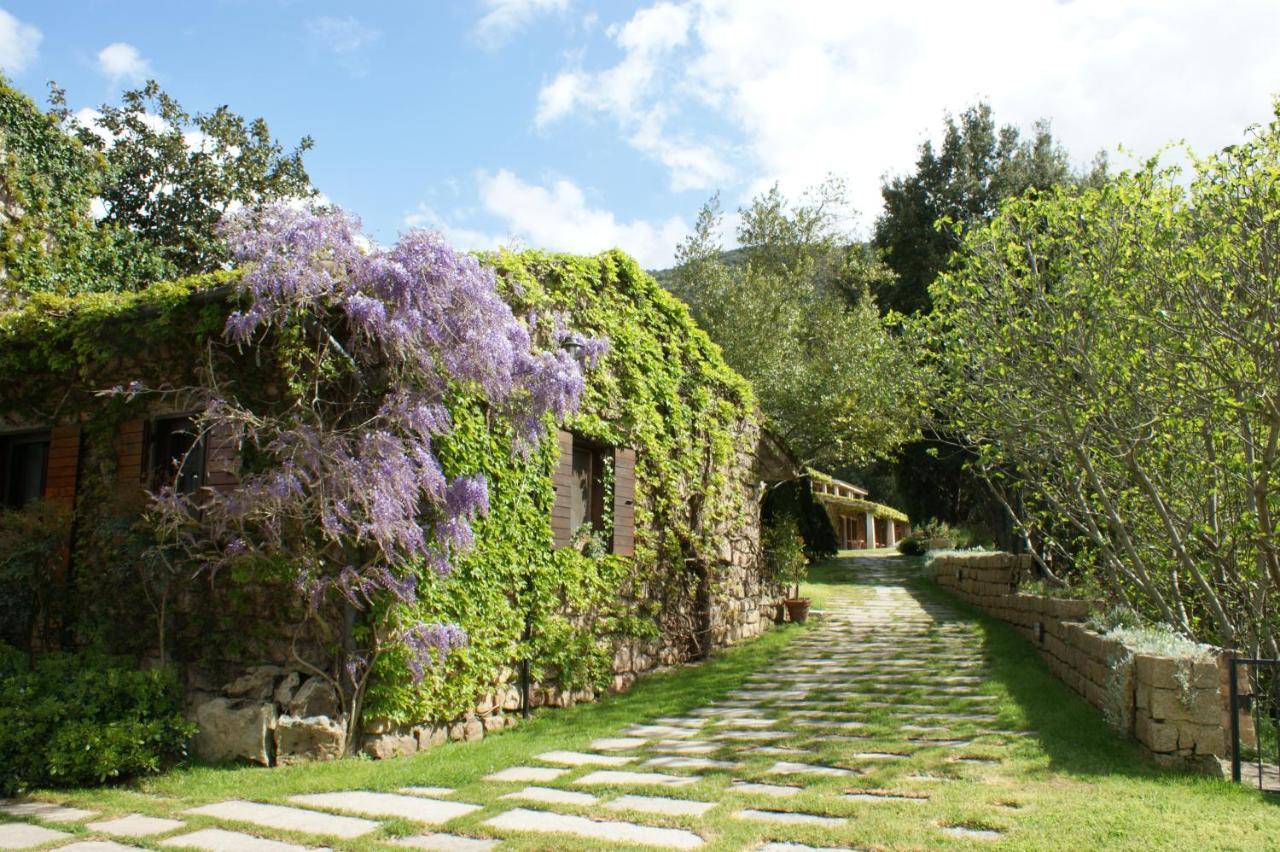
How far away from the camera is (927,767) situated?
18.8 feet

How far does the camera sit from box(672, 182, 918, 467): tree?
20.4 m

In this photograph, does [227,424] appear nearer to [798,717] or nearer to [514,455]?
[514,455]

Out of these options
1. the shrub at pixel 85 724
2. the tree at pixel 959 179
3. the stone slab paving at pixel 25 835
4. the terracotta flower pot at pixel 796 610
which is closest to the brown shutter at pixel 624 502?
the shrub at pixel 85 724

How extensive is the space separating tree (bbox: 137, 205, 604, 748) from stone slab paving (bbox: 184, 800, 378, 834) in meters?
1.36

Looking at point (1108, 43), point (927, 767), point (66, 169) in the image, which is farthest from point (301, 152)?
point (927, 767)

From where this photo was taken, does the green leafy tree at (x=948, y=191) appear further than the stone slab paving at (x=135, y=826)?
Yes

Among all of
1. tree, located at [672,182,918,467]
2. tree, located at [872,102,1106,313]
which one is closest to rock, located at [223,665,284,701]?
tree, located at [672,182,918,467]

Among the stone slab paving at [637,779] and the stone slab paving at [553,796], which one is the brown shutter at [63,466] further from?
the stone slab paving at [637,779]

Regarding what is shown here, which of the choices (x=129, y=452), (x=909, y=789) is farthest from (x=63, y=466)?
(x=909, y=789)

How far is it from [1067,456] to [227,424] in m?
7.55

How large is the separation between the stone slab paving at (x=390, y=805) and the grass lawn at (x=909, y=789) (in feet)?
0.44

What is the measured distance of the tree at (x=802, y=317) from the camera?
67.1 feet

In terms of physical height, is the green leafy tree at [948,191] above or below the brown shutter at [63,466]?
above

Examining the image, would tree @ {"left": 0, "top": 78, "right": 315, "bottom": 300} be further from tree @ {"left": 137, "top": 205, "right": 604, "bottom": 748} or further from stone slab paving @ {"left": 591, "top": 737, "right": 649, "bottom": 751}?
stone slab paving @ {"left": 591, "top": 737, "right": 649, "bottom": 751}
